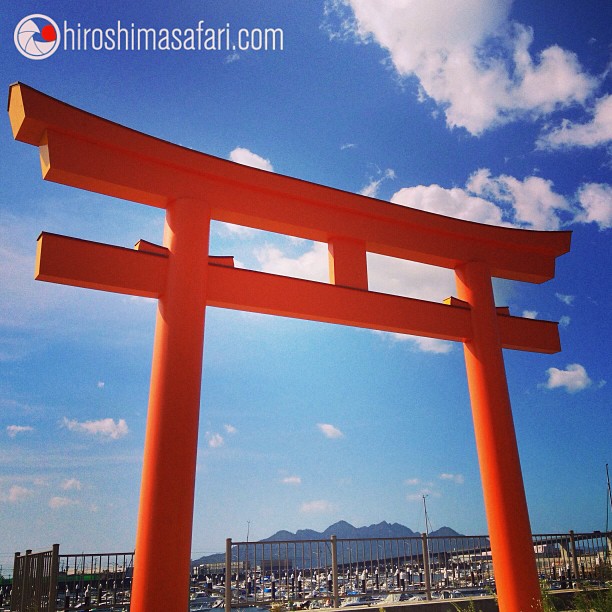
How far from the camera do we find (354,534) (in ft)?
287

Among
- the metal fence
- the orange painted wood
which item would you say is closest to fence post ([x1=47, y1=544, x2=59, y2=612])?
the metal fence

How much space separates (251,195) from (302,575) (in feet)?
17.5

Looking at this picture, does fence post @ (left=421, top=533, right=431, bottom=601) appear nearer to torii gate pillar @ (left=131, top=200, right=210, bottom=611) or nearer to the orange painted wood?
the orange painted wood

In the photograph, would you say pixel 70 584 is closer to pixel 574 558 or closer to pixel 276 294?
pixel 276 294

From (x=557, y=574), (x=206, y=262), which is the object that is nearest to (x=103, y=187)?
(x=206, y=262)

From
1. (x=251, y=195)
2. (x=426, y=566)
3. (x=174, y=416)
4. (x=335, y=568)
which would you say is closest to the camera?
(x=174, y=416)

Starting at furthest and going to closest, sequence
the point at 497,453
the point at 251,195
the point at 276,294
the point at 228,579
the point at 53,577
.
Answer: the point at 497,453
the point at 228,579
the point at 251,195
the point at 276,294
the point at 53,577

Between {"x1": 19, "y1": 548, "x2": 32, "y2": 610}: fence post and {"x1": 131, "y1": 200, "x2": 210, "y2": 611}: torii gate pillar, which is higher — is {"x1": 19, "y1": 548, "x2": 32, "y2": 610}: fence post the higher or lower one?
the lower one

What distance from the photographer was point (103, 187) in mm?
5805

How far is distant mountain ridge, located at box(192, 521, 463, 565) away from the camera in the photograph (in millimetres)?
7935

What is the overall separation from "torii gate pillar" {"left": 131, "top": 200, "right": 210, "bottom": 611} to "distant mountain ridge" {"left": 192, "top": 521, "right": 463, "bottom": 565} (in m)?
2.63

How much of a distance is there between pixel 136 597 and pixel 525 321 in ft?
21.1

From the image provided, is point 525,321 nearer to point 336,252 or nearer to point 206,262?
point 336,252

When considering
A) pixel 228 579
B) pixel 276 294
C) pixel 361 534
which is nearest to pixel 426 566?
pixel 228 579
